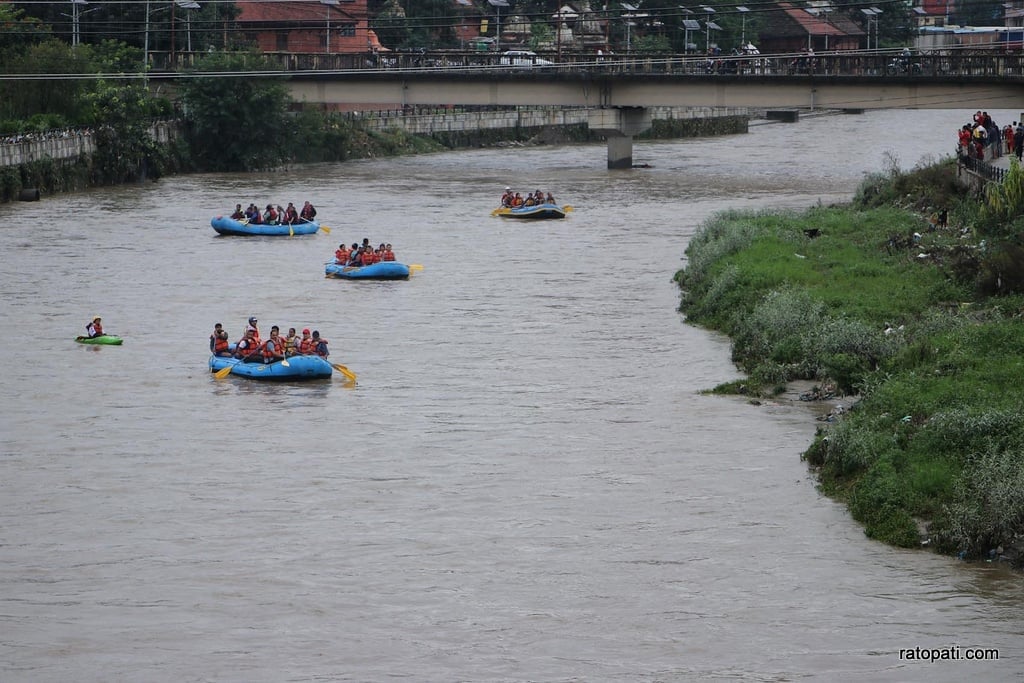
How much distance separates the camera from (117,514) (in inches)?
811

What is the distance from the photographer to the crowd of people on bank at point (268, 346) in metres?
29.0

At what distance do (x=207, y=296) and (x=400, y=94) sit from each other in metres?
43.7

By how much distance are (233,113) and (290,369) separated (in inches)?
1940

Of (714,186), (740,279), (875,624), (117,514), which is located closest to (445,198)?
(714,186)

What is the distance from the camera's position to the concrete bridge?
225ft

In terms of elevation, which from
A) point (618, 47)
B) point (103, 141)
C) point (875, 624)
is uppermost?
point (618, 47)

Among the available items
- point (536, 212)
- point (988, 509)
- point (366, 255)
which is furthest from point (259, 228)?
point (988, 509)

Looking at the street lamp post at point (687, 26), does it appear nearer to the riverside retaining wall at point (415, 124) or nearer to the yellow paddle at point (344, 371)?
the riverside retaining wall at point (415, 124)

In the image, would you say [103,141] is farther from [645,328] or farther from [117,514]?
[117,514]

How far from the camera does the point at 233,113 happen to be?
7538 cm

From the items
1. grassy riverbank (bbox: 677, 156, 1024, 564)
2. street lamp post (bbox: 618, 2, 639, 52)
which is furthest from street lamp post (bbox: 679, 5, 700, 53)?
grassy riverbank (bbox: 677, 156, 1024, 564)

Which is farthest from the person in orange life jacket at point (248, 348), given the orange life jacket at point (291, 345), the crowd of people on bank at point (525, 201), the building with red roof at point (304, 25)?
the building with red roof at point (304, 25)

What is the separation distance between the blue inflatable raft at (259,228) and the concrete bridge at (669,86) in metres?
27.6

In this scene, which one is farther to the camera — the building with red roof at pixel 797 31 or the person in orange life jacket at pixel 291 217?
the building with red roof at pixel 797 31
